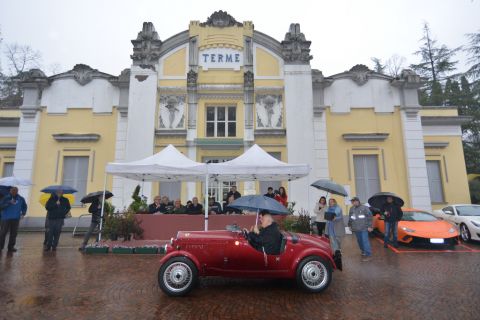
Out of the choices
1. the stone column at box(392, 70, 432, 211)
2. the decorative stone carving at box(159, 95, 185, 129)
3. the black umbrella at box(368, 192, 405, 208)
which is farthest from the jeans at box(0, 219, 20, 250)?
the stone column at box(392, 70, 432, 211)

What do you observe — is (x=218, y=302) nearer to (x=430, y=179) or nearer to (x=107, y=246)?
(x=107, y=246)

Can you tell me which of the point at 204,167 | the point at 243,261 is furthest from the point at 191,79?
the point at 243,261

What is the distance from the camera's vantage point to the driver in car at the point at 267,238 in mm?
5301

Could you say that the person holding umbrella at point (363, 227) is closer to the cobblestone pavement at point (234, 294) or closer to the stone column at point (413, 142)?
the cobblestone pavement at point (234, 294)

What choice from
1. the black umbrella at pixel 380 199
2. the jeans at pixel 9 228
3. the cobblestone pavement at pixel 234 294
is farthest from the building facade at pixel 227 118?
the cobblestone pavement at pixel 234 294

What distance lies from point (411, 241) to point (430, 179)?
8.64 meters

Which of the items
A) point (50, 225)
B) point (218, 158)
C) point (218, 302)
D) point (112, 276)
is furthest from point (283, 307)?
point (218, 158)

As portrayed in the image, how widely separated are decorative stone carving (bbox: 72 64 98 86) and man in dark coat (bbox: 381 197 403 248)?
52.3ft

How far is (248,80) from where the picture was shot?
15.9 m

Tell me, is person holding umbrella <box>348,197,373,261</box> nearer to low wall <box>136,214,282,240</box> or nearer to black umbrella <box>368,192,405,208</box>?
black umbrella <box>368,192,405,208</box>

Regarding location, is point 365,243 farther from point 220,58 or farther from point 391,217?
point 220,58

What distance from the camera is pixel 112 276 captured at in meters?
6.50

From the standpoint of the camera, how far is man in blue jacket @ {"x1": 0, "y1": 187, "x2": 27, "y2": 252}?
29.9 ft

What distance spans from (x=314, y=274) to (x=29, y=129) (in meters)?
16.8
